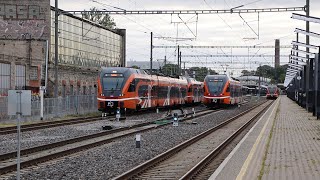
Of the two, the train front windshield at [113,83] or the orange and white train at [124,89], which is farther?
the train front windshield at [113,83]

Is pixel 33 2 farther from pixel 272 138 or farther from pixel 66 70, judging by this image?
pixel 272 138

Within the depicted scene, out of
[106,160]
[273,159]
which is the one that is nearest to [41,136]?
[106,160]

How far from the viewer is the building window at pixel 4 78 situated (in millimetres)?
42000

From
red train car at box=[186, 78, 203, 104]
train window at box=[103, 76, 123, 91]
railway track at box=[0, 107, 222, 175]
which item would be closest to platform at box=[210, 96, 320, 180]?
railway track at box=[0, 107, 222, 175]

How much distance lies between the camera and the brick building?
46656mm

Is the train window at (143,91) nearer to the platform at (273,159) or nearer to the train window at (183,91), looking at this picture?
the train window at (183,91)

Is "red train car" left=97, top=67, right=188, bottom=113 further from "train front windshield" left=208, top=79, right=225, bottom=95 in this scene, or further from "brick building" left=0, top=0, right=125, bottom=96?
"train front windshield" left=208, top=79, right=225, bottom=95

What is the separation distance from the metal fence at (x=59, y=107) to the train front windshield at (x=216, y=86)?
1235 centimetres

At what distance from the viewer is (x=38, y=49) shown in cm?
5366

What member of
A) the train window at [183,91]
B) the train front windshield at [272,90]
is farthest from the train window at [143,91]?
the train front windshield at [272,90]

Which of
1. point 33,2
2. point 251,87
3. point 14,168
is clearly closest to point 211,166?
point 14,168

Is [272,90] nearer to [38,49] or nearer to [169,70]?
[169,70]

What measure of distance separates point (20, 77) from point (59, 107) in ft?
29.0

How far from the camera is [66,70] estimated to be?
5872 cm
